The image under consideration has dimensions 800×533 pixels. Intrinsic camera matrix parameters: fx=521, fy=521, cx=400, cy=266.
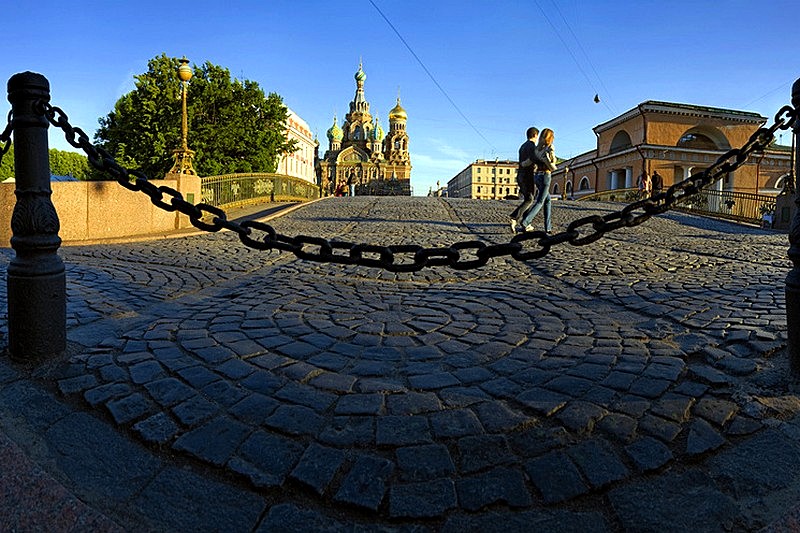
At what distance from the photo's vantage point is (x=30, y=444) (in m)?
2.03

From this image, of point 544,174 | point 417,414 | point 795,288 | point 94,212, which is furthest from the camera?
point 544,174

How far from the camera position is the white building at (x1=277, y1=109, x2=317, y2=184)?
87312mm

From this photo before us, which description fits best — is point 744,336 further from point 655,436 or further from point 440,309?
point 440,309

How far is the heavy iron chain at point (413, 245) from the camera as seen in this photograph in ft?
8.14

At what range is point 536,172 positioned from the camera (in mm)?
10750

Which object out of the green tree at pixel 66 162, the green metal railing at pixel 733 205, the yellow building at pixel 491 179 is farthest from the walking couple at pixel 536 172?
the yellow building at pixel 491 179

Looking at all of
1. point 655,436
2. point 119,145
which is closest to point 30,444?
point 655,436

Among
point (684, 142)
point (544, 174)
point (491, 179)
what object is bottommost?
point (544, 174)

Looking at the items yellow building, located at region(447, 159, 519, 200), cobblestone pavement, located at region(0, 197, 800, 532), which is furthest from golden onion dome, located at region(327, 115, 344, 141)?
cobblestone pavement, located at region(0, 197, 800, 532)

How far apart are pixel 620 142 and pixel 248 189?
3308 cm

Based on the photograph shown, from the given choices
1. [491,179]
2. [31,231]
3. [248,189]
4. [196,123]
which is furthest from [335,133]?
[31,231]

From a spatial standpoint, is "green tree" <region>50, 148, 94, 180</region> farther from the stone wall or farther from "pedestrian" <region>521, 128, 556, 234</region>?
"pedestrian" <region>521, 128, 556, 234</region>

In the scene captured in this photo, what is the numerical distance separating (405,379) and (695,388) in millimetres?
1408

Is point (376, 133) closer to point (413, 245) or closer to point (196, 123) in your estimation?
point (196, 123)
